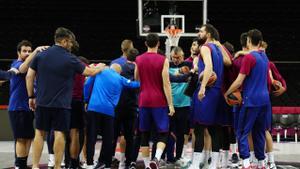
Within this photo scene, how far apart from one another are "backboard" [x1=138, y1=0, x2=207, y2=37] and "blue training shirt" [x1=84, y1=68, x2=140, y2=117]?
6.44 metres

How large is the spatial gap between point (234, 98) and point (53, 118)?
2.29m

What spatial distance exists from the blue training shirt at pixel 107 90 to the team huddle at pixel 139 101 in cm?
1

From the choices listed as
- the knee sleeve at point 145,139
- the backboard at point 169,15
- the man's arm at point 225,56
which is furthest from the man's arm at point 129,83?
the backboard at point 169,15

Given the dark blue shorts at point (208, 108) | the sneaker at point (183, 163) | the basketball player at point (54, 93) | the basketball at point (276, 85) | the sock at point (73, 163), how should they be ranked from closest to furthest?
1. the basketball player at point (54, 93)
2. the dark blue shorts at point (208, 108)
3. the sock at point (73, 163)
4. the basketball at point (276, 85)
5. the sneaker at point (183, 163)

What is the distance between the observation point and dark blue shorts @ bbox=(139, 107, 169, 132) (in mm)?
6660

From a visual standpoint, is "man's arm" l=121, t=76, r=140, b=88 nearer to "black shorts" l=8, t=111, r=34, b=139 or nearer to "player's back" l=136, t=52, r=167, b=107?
"player's back" l=136, t=52, r=167, b=107

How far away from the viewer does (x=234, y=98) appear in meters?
6.38

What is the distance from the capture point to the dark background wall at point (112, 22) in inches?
626

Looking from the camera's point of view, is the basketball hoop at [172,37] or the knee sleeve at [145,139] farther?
the basketball hoop at [172,37]

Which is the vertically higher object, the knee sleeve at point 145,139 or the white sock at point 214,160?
the knee sleeve at point 145,139

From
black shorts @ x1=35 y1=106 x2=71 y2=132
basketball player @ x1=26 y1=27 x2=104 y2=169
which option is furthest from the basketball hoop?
black shorts @ x1=35 y1=106 x2=71 y2=132

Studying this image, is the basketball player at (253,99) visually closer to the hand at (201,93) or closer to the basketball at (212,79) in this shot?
the basketball at (212,79)

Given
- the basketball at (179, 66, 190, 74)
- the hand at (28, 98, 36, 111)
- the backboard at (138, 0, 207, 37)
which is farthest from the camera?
the backboard at (138, 0, 207, 37)

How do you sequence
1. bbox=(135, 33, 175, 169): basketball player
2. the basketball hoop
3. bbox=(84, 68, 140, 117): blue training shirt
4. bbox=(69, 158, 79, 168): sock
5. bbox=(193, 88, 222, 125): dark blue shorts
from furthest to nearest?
the basketball hoop
bbox=(69, 158, 79, 168): sock
bbox=(84, 68, 140, 117): blue training shirt
bbox=(135, 33, 175, 169): basketball player
bbox=(193, 88, 222, 125): dark blue shorts
